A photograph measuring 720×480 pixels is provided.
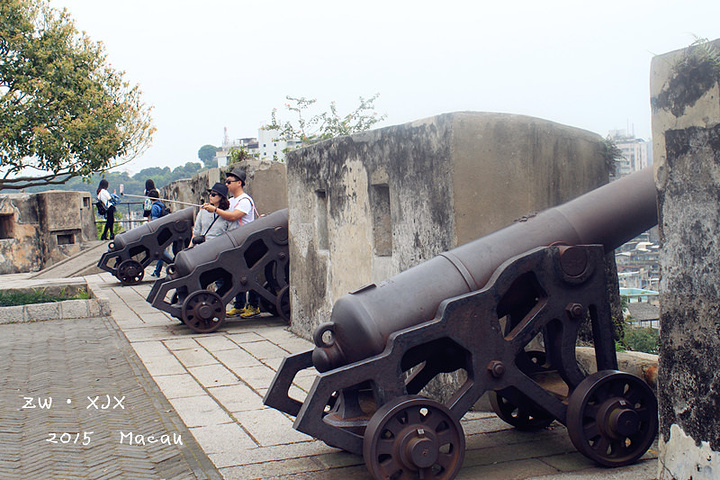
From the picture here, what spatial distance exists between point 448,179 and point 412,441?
187 cm

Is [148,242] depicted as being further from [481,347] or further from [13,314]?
[481,347]

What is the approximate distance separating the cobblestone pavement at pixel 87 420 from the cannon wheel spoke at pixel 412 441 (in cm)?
85

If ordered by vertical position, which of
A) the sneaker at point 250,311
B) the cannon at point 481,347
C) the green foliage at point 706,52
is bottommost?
the sneaker at point 250,311

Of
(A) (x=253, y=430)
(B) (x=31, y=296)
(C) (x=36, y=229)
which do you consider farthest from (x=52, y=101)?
(A) (x=253, y=430)

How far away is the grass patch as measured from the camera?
10977mm

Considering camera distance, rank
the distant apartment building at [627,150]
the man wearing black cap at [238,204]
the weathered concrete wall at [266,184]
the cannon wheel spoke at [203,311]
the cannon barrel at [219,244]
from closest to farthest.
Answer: the distant apartment building at [627,150] < the cannon wheel spoke at [203,311] < the cannon barrel at [219,244] < the man wearing black cap at [238,204] < the weathered concrete wall at [266,184]

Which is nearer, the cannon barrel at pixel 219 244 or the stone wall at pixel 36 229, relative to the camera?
the cannon barrel at pixel 219 244

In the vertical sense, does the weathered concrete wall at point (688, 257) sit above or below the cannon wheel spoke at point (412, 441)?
above

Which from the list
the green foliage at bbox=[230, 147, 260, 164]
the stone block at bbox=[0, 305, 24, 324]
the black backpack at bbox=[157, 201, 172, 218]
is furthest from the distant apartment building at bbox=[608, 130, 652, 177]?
the black backpack at bbox=[157, 201, 172, 218]

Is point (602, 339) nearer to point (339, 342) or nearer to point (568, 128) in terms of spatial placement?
point (339, 342)

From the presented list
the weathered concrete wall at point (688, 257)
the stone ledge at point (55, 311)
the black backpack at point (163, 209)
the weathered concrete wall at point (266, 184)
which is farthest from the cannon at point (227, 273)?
the black backpack at point (163, 209)

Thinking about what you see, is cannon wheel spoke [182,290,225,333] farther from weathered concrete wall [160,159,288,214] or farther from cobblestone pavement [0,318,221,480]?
weathered concrete wall [160,159,288,214]

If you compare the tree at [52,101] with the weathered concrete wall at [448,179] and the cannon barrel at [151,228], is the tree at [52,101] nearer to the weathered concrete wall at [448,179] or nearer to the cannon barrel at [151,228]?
the cannon barrel at [151,228]

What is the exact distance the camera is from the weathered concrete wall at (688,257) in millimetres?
3109
